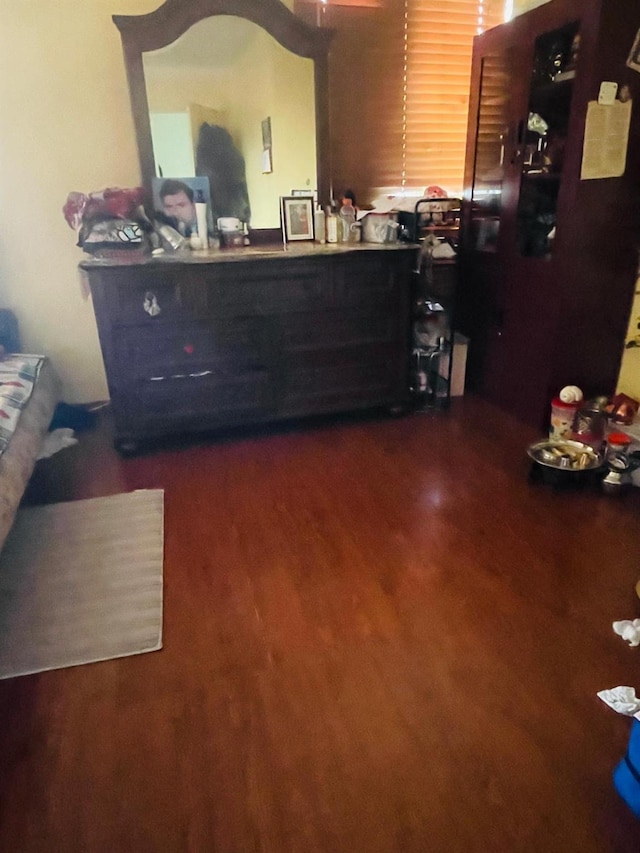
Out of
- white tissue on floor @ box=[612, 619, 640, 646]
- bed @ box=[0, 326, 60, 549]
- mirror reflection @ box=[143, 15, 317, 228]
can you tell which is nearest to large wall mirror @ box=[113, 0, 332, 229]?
mirror reflection @ box=[143, 15, 317, 228]

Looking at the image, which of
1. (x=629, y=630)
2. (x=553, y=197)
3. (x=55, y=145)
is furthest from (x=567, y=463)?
(x=55, y=145)

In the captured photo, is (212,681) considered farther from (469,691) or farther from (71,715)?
(469,691)

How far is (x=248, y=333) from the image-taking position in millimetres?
2615

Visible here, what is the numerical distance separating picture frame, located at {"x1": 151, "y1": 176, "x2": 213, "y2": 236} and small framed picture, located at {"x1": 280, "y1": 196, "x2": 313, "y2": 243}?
363mm

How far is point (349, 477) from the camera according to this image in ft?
8.02

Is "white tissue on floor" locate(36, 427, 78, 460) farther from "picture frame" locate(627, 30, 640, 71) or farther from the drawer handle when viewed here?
"picture frame" locate(627, 30, 640, 71)

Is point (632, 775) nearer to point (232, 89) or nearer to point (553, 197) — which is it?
point (553, 197)

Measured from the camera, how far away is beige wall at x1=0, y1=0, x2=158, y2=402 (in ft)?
8.34

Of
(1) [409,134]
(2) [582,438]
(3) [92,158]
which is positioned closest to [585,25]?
(1) [409,134]

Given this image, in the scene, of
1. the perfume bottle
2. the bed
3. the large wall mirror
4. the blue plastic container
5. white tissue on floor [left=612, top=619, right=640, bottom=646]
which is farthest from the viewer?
the perfume bottle

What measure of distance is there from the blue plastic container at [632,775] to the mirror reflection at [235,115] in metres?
2.56

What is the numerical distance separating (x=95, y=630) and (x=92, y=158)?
7.14 ft

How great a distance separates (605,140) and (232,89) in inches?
63.8

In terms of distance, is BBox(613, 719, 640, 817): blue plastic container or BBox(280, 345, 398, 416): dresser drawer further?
BBox(280, 345, 398, 416): dresser drawer
